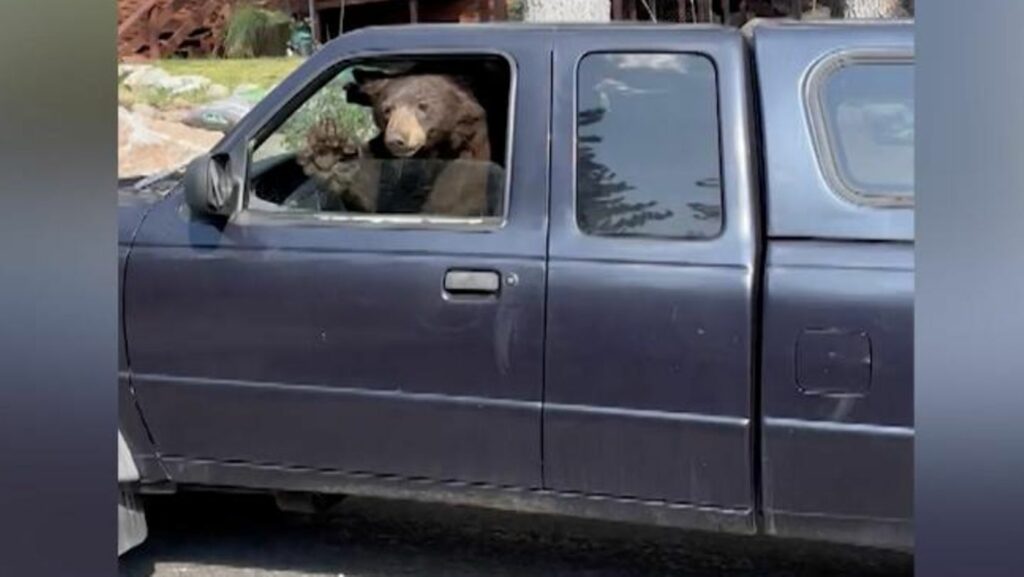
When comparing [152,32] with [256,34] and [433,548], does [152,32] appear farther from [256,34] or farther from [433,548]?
[433,548]

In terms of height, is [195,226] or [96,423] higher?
[195,226]

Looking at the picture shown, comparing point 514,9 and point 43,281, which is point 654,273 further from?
point 514,9

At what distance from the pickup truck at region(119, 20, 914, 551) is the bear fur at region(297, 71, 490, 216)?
3 centimetres

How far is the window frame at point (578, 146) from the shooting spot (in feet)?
14.0

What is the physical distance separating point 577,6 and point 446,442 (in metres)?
4.87

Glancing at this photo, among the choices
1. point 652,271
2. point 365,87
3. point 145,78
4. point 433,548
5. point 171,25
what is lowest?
point 433,548

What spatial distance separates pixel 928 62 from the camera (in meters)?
1.93

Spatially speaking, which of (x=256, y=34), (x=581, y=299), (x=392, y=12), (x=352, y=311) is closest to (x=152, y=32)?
(x=256, y=34)

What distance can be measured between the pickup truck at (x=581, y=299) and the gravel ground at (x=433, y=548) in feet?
1.67

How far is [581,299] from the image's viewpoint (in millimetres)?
4312

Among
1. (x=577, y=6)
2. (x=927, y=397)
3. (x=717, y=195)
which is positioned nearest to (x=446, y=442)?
(x=717, y=195)

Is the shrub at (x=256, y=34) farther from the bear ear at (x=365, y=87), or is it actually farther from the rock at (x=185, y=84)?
the bear ear at (x=365, y=87)

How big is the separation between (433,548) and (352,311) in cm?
126

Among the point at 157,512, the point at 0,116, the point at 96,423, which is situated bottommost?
the point at 157,512
